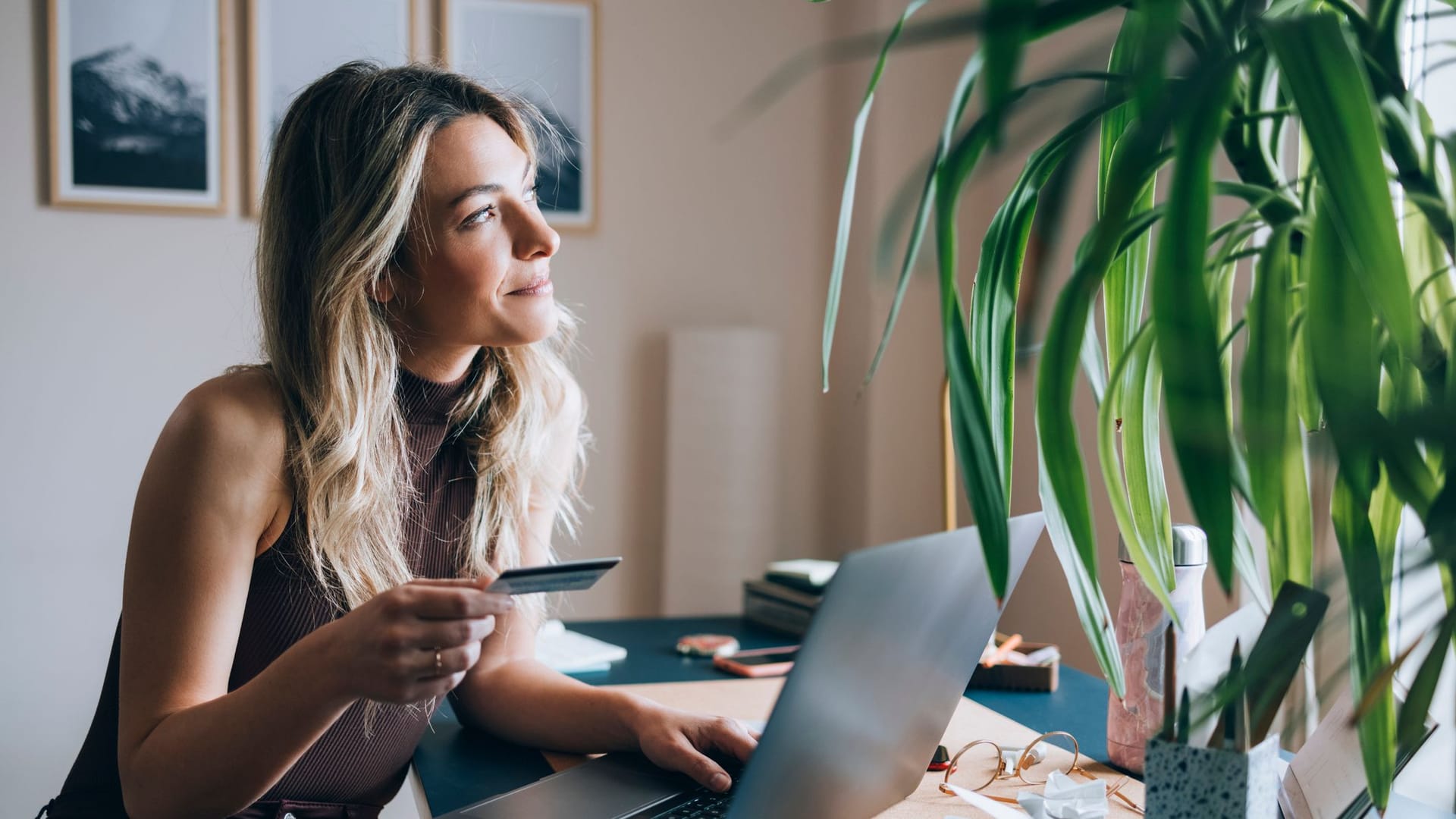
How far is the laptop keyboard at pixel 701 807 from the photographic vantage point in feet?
3.16

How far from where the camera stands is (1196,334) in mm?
515

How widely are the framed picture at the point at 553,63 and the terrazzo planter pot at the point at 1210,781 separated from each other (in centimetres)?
254

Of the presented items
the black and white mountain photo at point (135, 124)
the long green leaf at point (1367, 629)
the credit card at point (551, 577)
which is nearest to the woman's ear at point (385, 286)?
the credit card at point (551, 577)

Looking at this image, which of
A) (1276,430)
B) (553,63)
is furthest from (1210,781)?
(553,63)

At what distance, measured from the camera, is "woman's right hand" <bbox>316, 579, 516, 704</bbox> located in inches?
32.7

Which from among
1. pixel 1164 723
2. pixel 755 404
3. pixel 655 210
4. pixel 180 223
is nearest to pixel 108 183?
pixel 180 223

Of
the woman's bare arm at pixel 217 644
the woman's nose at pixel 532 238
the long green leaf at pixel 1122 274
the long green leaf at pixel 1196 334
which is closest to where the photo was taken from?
the long green leaf at pixel 1196 334

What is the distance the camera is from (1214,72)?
515 mm

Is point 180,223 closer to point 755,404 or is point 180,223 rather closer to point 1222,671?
point 755,404

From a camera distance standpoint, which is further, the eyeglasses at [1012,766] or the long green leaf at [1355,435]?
the eyeglasses at [1012,766]

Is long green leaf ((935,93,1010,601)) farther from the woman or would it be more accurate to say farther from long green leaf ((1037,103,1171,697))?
the woman

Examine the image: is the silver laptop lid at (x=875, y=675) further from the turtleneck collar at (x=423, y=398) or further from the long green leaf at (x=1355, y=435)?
the turtleneck collar at (x=423, y=398)

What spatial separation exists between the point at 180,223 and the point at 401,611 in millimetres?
2366

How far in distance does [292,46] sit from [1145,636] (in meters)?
2.60
